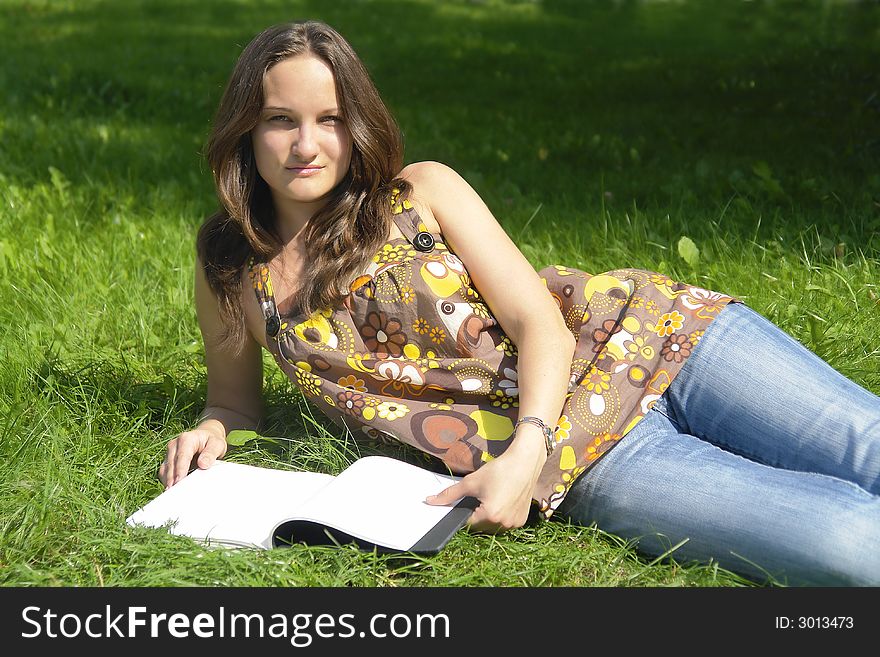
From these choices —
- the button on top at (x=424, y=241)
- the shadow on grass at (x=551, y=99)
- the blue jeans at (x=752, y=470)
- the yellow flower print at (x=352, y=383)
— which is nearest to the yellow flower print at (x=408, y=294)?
the button on top at (x=424, y=241)

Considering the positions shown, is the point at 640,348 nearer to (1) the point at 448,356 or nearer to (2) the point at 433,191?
(1) the point at 448,356

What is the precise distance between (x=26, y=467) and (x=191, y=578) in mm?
831

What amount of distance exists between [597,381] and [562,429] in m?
0.18

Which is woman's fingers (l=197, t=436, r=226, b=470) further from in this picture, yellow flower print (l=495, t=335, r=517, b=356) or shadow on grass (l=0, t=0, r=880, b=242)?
Answer: shadow on grass (l=0, t=0, r=880, b=242)

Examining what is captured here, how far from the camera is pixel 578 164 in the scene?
6117 mm

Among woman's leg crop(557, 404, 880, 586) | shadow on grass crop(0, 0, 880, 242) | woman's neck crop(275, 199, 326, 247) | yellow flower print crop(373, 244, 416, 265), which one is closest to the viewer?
woman's leg crop(557, 404, 880, 586)

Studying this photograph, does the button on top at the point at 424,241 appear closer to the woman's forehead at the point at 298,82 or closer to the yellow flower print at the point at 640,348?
the woman's forehead at the point at 298,82

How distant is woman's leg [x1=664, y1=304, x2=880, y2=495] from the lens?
2453 mm

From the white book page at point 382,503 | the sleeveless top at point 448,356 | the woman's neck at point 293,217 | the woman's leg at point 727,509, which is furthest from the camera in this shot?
the woman's neck at point 293,217

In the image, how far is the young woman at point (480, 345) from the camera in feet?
8.05

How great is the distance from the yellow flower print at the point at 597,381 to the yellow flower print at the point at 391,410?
17.9 inches

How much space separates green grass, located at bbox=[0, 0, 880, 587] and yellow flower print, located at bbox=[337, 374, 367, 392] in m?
0.29

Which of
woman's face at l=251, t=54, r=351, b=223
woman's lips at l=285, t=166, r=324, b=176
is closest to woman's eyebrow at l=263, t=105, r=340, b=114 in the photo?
woman's face at l=251, t=54, r=351, b=223

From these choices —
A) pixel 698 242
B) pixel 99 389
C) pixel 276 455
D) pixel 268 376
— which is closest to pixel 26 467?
pixel 99 389
